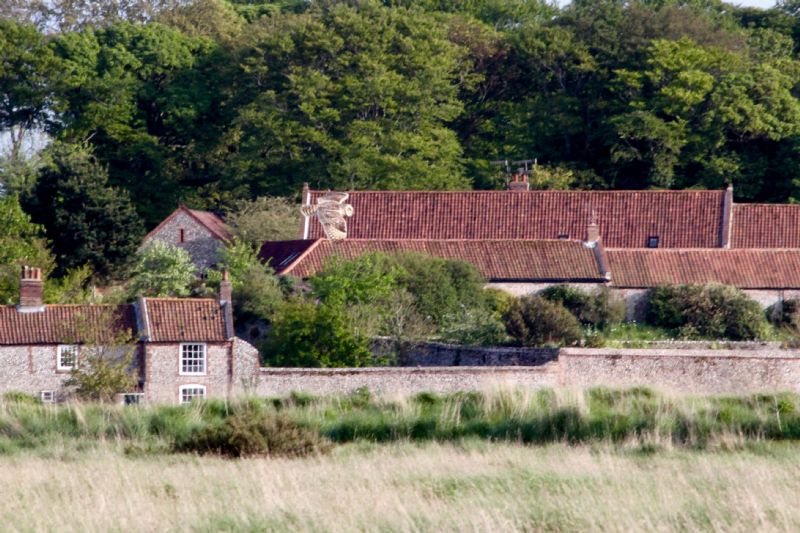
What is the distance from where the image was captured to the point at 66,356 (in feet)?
124

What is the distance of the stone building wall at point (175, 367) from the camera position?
124 feet

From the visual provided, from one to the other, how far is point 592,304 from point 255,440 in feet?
77.7

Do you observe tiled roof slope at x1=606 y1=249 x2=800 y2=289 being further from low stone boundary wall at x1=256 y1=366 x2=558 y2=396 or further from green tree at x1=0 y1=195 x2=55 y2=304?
green tree at x1=0 y1=195 x2=55 y2=304

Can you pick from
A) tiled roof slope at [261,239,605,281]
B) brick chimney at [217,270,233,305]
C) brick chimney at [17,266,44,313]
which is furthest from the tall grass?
tiled roof slope at [261,239,605,281]

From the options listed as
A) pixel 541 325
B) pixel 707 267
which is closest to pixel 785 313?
pixel 707 267

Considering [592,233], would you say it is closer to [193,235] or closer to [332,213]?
[332,213]

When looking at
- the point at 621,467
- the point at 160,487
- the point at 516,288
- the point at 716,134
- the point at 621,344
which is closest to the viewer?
the point at 160,487

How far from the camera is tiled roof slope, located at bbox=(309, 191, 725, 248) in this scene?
1996 inches

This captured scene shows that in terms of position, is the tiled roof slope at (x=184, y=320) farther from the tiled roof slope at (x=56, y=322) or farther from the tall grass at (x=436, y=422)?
the tall grass at (x=436, y=422)

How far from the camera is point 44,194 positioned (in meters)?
51.6

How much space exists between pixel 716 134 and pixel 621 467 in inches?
1669

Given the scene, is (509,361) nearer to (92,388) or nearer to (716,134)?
(92,388)

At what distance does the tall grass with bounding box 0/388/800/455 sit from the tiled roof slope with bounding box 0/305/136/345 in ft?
44.2

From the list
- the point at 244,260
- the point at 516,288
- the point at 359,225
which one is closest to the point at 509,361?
the point at 516,288
